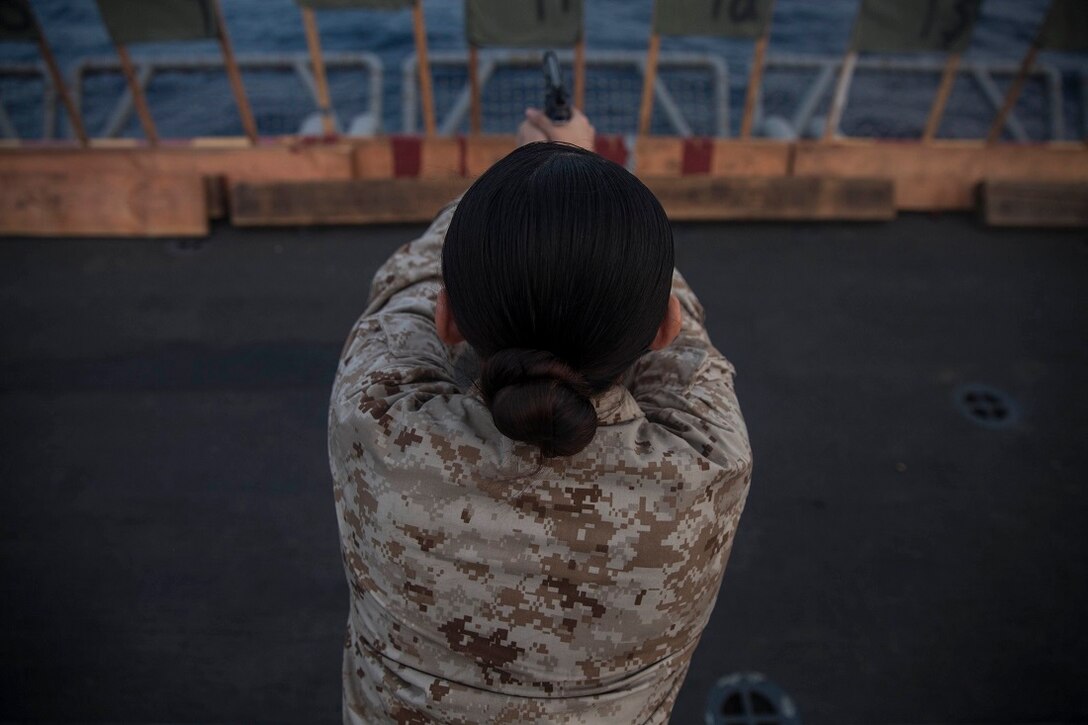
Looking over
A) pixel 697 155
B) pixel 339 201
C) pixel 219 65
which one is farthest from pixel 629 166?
pixel 219 65

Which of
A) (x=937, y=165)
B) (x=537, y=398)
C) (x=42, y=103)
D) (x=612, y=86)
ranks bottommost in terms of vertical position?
(x=42, y=103)

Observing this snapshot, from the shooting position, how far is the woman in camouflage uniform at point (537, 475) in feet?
2.39

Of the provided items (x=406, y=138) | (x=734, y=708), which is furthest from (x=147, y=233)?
(x=734, y=708)

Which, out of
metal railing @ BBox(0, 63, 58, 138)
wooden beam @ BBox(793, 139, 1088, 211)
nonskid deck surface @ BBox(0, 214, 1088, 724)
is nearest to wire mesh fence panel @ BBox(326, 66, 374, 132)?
metal railing @ BBox(0, 63, 58, 138)

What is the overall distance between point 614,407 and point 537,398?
0.19 meters

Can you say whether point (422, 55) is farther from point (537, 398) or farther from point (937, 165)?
point (537, 398)

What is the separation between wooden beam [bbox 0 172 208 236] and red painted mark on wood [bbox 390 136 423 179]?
908 mm

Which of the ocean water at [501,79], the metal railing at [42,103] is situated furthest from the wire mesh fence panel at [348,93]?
the metal railing at [42,103]

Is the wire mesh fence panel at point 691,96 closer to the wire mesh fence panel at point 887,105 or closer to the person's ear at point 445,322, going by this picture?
the wire mesh fence panel at point 887,105

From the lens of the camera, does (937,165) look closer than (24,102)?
Yes

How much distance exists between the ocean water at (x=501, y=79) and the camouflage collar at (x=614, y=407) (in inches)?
213

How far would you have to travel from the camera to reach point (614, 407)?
876mm

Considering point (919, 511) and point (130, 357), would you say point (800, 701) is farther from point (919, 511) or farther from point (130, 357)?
point (130, 357)

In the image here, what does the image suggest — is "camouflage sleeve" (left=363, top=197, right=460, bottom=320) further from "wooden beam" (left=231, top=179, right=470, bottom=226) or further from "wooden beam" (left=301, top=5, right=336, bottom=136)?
"wooden beam" (left=301, top=5, right=336, bottom=136)
